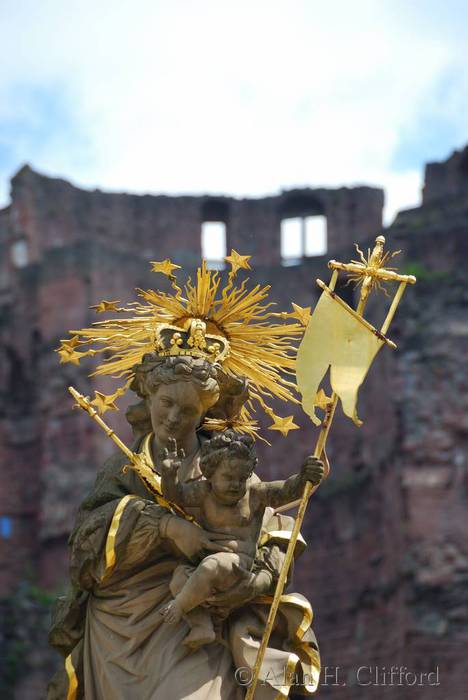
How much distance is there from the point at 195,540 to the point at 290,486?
0.52 metres

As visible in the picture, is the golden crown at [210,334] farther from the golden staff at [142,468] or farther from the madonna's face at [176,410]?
the golden staff at [142,468]

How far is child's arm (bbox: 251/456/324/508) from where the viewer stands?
10688 mm

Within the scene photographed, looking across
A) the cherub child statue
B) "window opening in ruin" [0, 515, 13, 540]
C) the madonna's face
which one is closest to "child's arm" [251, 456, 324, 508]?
the cherub child statue

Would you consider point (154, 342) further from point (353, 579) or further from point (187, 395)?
point (353, 579)

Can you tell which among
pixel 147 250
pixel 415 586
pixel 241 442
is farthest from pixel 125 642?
pixel 147 250

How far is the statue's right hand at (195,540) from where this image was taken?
10.8m

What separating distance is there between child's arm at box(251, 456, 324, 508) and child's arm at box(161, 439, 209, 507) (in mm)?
277

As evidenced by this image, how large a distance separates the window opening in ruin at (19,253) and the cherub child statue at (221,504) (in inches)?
1614

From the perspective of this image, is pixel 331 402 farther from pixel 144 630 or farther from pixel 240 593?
pixel 144 630

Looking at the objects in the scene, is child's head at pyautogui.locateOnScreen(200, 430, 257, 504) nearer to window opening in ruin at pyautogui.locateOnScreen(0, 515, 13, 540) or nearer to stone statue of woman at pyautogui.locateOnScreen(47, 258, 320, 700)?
stone statue of woman at pyautogui.locateOnScreen(47, 258, 320, 700)

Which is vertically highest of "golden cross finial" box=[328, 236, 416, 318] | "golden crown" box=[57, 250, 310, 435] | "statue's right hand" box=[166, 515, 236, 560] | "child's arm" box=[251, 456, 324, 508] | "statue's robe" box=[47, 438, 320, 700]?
"golden cross finial" box=[328, 236, 416, 318]

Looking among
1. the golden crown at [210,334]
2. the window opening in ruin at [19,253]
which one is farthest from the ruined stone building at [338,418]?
the golden crown at [210,334]

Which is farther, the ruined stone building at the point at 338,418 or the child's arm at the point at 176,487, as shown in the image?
the ruined stone building at the point at 338,418

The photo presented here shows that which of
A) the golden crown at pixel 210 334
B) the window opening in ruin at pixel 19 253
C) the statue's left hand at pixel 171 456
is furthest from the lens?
the window opening in ruin at pixel 19 253
